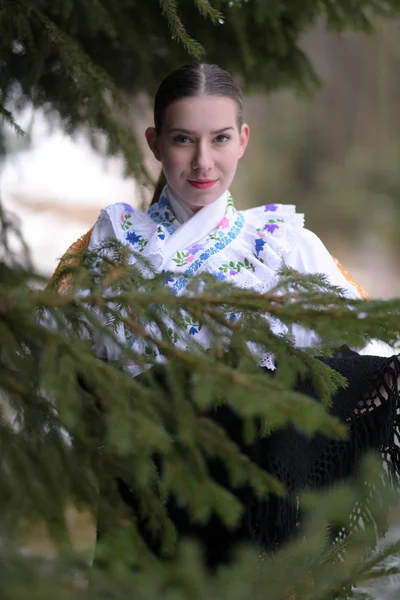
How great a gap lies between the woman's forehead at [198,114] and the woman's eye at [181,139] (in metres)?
0.01

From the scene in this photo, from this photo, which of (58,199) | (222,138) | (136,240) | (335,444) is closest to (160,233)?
(136,240)

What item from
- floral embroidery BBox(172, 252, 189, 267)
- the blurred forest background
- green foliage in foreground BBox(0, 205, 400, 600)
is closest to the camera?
green foliage in foreground BBox(0, 205, 400, 600)

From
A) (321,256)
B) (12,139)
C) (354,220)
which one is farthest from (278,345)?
(354,220)

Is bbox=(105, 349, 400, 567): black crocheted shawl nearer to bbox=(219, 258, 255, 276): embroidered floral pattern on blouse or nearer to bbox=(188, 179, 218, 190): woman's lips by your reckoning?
bbox=(219, 258, 255, 276): embroidered floral pattern on blouse

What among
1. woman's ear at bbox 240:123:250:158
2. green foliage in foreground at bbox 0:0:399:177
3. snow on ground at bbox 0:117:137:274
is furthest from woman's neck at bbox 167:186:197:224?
snow on ground at bbox 0:117:137:274

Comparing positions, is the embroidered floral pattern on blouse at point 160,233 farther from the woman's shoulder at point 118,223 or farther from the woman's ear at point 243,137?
the woman's ear at point 243,137

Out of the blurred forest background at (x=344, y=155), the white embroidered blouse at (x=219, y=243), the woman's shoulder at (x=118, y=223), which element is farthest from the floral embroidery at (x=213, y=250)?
the blurred forest background at (x=344, y=155)

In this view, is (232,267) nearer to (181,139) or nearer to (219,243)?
(219,243)

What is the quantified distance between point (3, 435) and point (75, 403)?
0.06 meters

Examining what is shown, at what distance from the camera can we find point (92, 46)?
1510mm

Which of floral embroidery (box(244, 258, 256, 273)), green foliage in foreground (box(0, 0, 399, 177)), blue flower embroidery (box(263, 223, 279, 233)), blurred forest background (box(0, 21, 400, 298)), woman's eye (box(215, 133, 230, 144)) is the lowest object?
floral embroidery (box(244, 258, 256, 273))

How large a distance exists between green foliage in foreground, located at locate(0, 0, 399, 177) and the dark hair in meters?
0.20

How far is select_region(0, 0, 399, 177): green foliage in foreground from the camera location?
1201 millimetres

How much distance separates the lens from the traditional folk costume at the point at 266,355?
89 centimetres
